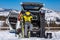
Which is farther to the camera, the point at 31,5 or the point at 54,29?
the point at 54,29

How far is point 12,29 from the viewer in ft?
59.2

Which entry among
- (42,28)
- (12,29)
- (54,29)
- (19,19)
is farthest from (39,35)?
(54,29)

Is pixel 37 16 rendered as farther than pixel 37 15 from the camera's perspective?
Yes

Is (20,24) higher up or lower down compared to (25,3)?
lower down

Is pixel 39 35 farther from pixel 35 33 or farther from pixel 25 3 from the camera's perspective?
pixel 25 3

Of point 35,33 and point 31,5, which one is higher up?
point 31,5

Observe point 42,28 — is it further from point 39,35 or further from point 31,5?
point 31,5

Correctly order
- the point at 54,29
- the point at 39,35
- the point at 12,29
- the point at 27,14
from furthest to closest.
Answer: the point at 54,29 → the point at 12,29 → the point at 39,35 → the point at 27,14

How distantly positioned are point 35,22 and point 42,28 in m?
1.25

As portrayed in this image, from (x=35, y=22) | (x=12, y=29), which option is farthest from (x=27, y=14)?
(x=12, y=29)

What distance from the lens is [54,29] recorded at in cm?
2077

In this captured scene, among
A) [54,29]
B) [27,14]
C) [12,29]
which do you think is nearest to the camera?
[27,14]

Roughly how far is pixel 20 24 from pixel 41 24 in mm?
1205

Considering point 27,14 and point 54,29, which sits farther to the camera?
point 54,29
